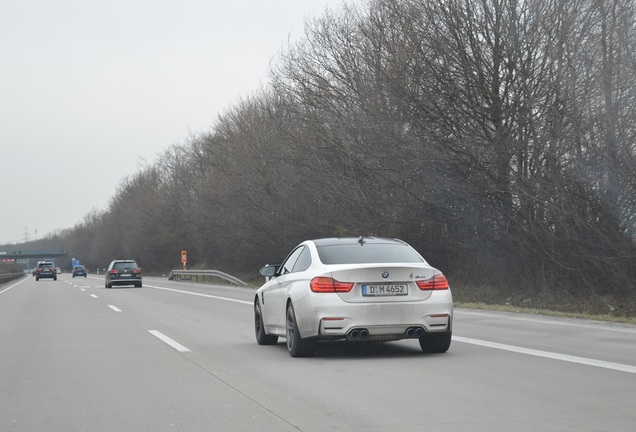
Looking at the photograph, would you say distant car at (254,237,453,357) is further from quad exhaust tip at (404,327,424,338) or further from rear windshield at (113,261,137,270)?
rear windshield at (113,261,137,270)

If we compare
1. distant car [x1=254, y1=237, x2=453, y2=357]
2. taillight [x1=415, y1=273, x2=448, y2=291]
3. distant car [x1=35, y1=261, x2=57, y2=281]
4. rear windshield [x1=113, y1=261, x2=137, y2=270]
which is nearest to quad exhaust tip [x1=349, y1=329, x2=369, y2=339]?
distant car [x1=254, y1=237, x2=453, y2=357]

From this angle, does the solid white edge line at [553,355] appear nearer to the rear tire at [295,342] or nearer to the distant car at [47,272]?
the rear tire at [295,342]

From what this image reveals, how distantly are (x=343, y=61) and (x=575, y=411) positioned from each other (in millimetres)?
29569

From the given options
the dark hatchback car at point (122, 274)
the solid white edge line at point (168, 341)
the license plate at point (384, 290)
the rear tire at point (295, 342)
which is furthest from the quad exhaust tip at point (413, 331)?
the dark hatchback car at point (122, 274)

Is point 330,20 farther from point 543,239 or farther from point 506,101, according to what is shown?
point 543,239

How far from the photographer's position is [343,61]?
117 feet

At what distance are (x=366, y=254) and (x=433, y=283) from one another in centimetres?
93

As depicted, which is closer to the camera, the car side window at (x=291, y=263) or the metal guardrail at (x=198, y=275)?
the car side window at (x=291, y=263)

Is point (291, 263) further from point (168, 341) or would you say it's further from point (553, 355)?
point (553, 355)

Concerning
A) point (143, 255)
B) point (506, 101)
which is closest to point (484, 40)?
point (506, 101)

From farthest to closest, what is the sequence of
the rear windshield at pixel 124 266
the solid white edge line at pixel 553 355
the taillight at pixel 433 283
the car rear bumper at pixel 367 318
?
the rear windshield at pixel 124 266
the taillight at pixel 433 283
the car rear bumper at pixel 367 318
the solid white edge line at pixel 553 355

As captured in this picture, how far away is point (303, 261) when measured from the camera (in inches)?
463

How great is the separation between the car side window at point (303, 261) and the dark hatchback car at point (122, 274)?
110 ft

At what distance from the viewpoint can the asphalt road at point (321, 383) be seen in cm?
700
